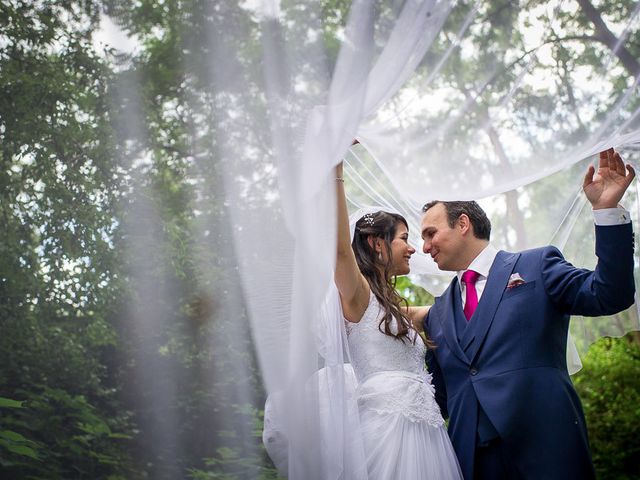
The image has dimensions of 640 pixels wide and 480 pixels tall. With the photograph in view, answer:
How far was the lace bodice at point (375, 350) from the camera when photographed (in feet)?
6.77

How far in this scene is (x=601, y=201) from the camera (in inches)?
74.1

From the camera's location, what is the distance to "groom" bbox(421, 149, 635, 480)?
1847 millimetres

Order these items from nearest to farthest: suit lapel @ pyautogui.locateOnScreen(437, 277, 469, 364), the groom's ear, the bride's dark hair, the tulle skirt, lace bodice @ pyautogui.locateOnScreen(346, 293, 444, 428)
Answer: the tulle skirt < lace bodice @ pyautogui.locateOnScreen(346, 293, 444, 428) < suit lapel @ pyautogui.locateOnScreen(437, 277, 469, 364) < the bride's dark hair < the groom's ear

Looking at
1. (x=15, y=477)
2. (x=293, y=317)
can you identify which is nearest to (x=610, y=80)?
(x=293, y=317)

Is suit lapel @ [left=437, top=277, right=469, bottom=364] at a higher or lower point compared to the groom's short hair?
lower

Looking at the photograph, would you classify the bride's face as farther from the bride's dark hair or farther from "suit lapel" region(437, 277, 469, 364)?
"suit lapel" region(437, 277, 469, 364)

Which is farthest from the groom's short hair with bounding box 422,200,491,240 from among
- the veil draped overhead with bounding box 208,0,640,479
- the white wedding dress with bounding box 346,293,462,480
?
the white wedding dress with bounding box 346,293,462,480

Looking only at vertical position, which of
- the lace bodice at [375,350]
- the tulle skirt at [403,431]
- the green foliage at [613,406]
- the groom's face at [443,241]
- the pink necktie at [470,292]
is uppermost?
the groom's face at [443,241]

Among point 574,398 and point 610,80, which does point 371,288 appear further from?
point 610,80

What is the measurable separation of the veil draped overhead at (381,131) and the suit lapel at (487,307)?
10.3 inches

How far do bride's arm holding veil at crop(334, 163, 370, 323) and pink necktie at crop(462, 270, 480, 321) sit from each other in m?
0.35

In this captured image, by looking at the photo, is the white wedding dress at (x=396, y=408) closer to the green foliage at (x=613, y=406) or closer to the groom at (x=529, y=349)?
the groom at (x=529, y=349)

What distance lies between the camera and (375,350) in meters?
2.07

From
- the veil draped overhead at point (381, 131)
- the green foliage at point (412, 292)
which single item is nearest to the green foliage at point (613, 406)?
the green foliage at point (412, 292)
